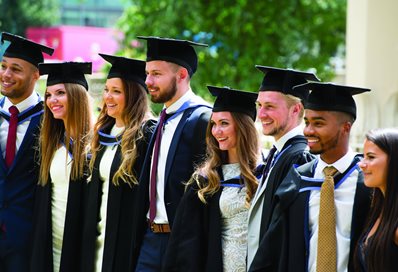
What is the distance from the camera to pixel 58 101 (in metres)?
6.05

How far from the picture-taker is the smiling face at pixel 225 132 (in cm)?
504

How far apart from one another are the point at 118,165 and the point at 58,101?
80 cm

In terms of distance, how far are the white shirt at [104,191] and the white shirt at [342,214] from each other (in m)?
1.82

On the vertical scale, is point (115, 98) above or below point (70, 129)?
above

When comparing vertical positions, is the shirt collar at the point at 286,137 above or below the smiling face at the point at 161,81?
below

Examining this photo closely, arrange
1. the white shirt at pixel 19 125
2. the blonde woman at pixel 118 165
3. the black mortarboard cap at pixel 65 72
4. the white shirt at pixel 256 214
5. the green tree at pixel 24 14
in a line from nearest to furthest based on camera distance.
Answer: the white shirt at pixel 256 214 → the blonde woman at pixel 118 165 → the black mortarboard cap at pixel 65 72 → the white shirt at pixel 19 125 → the green tree at pixel 24 14

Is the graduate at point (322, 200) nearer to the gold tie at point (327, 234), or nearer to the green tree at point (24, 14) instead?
the gold tie at point (327, 234)

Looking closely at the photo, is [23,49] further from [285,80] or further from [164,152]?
[285,80]

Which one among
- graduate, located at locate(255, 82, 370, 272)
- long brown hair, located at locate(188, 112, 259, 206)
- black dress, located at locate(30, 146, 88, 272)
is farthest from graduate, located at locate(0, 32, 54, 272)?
graduate, located at locate(255, 82, 370, 272)

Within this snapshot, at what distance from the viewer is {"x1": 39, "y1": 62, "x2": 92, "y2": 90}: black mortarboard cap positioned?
6.10 metres

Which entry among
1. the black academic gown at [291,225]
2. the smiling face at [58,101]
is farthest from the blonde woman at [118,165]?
the black academic gown at [291,225]

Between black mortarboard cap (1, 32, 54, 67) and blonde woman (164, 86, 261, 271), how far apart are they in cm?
194

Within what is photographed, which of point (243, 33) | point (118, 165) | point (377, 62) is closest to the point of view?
point (118, 165)

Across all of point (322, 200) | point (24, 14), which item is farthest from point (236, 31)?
point (24, 14)
